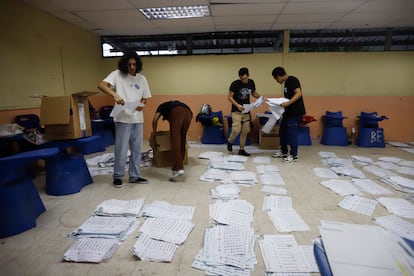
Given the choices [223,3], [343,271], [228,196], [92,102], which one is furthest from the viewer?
[92,102]

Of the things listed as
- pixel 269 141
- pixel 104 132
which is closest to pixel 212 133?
pixel 269 141

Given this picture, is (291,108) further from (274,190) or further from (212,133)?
(212,133)

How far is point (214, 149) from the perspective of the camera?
438cm

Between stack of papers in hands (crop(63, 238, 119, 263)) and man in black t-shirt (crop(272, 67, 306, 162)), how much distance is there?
2684 millimetres

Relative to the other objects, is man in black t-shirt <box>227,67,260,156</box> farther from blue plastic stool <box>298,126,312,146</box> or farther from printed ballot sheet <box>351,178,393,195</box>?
printed ballot sheet <box>351,178,393,195</box>

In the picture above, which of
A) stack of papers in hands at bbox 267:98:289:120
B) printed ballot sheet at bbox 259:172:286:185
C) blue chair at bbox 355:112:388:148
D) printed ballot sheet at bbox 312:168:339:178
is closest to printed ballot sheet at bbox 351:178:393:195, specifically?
printed ballot sheet at bbox 312:168:339:178

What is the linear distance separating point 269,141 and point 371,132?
1.88m

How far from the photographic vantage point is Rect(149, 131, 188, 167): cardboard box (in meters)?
3.27

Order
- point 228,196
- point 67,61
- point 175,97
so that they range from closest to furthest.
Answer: point 228,196 → point 67,61 → point 175,97

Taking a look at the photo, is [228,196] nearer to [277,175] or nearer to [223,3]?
[277,175]

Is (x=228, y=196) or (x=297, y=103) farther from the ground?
(x=297, y=103)

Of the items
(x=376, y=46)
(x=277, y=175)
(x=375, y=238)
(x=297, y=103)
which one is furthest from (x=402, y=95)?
(x=375, y=238)

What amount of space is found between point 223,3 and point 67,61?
2.71m

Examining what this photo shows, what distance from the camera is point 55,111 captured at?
7.50ft
